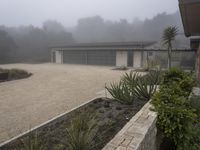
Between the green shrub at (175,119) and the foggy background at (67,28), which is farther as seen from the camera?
the foggy background at (67,28)

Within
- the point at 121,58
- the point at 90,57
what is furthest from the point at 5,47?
the point at 121,58

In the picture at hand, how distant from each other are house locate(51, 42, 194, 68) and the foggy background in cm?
429

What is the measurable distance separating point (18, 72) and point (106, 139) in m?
12.7

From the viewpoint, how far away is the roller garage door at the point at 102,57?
2470 cm

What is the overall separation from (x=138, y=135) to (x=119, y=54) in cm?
2130

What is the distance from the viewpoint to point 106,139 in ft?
11.0

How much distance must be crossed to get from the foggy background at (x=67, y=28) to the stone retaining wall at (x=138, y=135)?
73.8 ft

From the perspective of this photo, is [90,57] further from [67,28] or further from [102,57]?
[67,28]

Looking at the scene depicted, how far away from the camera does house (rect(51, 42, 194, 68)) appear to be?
20.6 meters

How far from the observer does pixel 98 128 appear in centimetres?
383

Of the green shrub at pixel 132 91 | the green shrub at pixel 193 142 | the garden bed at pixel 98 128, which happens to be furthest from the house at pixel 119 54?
the green shrub at pixel 193 142

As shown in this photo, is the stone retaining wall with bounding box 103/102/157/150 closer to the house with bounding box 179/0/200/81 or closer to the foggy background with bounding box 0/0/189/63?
the house with bounding box 179/0/200/81

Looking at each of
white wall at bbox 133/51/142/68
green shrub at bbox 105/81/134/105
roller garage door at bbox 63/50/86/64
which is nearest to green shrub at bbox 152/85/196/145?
green shrub at bbox 105/81/134/105

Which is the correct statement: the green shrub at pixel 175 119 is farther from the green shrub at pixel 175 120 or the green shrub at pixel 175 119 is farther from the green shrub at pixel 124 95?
the green shrub at pixel 124 95
